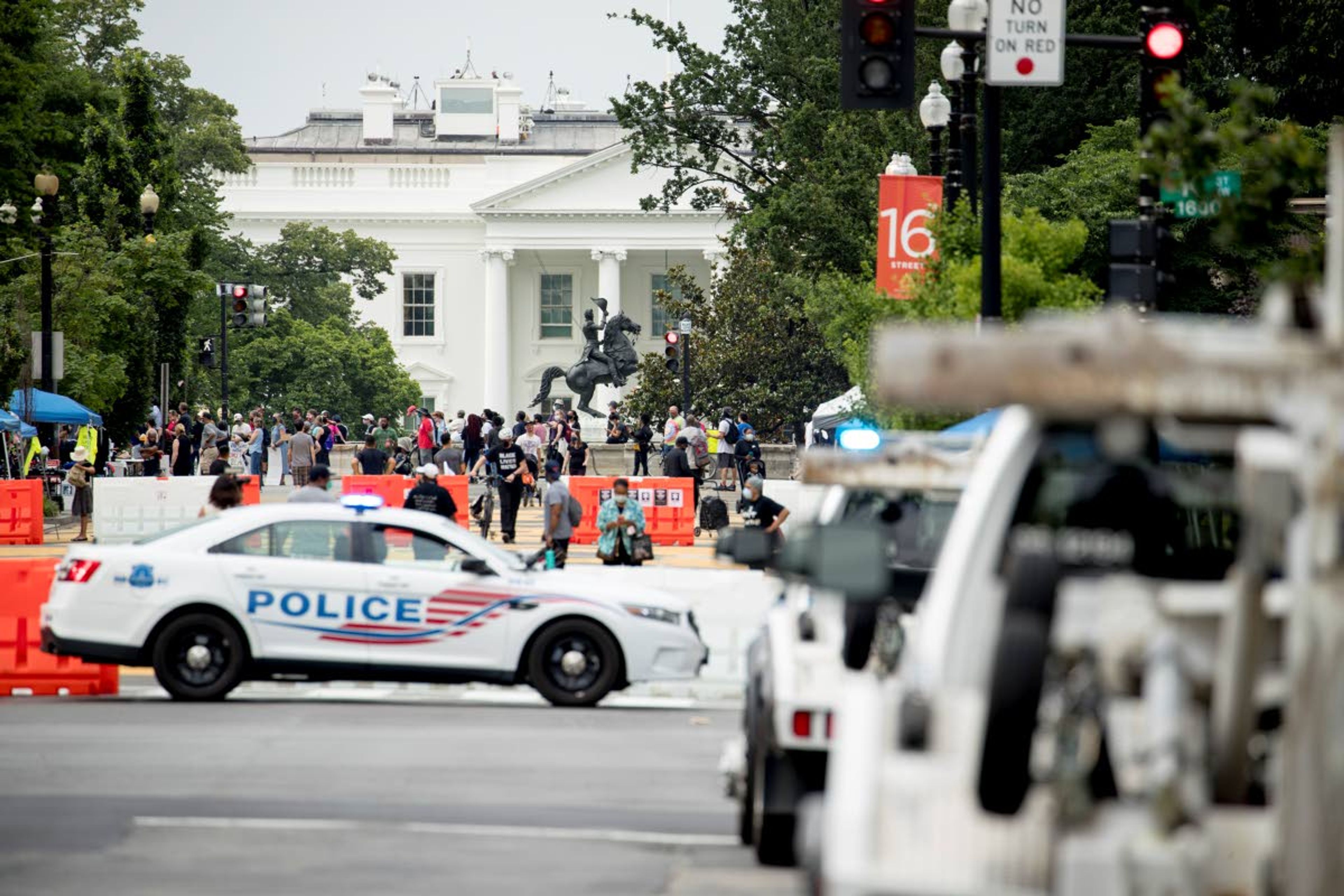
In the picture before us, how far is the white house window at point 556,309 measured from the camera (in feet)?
345

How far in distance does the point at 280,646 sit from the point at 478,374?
9060 cm

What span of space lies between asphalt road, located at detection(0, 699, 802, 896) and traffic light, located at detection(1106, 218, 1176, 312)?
423 cm

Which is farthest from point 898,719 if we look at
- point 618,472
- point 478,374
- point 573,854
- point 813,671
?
point 478,374

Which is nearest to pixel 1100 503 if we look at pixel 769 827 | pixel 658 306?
pixel 769 827

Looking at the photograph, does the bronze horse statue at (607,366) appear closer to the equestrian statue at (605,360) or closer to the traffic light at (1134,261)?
the equestrian statue at (605,360)

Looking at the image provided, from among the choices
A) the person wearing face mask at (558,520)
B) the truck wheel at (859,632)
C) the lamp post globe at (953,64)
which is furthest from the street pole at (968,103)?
the truck wheel at (859,632)

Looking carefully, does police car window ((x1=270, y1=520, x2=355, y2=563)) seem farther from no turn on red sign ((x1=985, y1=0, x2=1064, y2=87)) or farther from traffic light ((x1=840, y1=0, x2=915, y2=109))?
no turn on red sign ((x1=985, y1=0, x2=1064, y2=87))

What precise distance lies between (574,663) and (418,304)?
9198 cm

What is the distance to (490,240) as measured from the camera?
3964 inches

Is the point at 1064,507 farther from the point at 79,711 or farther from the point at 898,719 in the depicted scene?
the point at 79,711

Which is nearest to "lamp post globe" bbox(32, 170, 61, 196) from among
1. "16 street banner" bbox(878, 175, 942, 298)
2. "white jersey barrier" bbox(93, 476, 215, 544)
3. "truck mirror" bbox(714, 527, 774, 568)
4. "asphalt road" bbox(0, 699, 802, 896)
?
"white jersey barrier" bbox(93, 476, 215, 544)

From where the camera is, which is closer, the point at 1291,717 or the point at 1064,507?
the point at 1291,717

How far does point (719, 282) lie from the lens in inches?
2470

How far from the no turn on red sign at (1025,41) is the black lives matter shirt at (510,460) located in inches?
658
